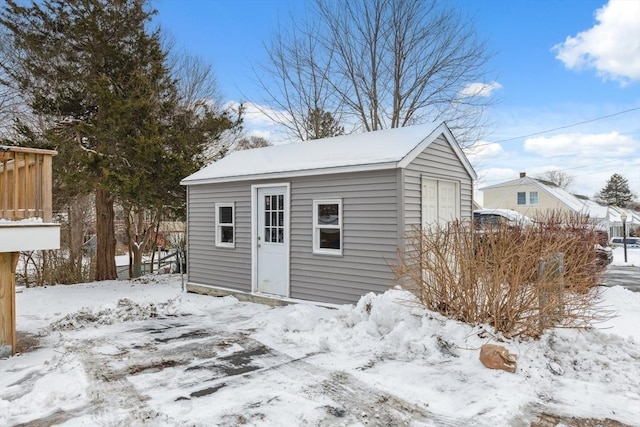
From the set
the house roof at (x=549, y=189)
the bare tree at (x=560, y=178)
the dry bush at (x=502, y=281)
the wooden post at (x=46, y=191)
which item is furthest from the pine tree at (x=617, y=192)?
the wooden post at (x=46, y=191)

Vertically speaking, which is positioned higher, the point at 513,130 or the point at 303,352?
the point at 513,130

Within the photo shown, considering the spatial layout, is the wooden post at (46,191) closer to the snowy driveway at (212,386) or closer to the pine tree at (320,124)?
the snowy driveway at (212,386)

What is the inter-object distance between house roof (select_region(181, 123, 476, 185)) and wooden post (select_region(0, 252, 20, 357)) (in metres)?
4.23

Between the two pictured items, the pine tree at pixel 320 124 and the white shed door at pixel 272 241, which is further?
the pine tree at pixel 320 124

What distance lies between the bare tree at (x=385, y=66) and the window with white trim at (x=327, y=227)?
33.8 ft

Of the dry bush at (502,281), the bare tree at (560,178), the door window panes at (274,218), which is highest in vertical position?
the bare tree at (560,178)

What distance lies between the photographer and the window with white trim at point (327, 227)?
7.04 metres

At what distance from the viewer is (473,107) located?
15.7 m

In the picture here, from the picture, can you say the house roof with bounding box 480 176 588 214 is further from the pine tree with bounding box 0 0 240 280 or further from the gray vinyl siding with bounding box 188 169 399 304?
the gray vinyl siding with bounding box 188 169 399 304

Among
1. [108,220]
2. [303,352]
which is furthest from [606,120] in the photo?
[108,220]

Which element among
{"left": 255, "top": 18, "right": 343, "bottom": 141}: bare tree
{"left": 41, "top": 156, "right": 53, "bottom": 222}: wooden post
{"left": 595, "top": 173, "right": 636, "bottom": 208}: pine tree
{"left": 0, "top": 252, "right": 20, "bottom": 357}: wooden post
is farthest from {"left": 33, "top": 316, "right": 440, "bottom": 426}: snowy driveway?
{"left": 595, "top": 173, "right": 636, "bottom": 208}: pine tree

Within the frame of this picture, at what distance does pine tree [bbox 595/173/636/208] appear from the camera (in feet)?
156

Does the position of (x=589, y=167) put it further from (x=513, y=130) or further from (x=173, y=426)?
(x=173, y=426)

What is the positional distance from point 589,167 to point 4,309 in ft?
151
